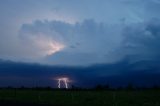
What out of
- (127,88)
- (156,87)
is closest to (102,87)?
(127,88)

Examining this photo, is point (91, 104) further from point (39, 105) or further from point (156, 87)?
point (156, 87)

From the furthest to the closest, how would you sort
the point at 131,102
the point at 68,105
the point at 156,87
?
Answer: the point at 156,87, the point at 131,102, the point at 68,105

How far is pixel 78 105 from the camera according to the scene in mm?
51781

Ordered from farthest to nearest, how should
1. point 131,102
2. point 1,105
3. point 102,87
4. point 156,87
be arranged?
point 102,87 < point 156,87 < point 131,102 < point 1,105

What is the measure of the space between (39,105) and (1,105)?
3.99 m

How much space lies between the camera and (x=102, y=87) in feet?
394

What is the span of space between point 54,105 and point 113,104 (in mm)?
7318

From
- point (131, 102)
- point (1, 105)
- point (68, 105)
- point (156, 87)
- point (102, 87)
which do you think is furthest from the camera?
point (102, 87)

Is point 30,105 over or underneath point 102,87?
underneath

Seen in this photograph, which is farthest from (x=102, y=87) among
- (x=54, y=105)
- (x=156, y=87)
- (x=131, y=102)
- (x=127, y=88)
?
(x=54, y=105)

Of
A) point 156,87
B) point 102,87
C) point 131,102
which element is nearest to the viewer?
point 131,102

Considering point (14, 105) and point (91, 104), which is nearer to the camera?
point (14, 105)

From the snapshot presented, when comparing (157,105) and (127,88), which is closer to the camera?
(157,105)

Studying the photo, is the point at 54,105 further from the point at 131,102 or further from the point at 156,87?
the point at 156,87
